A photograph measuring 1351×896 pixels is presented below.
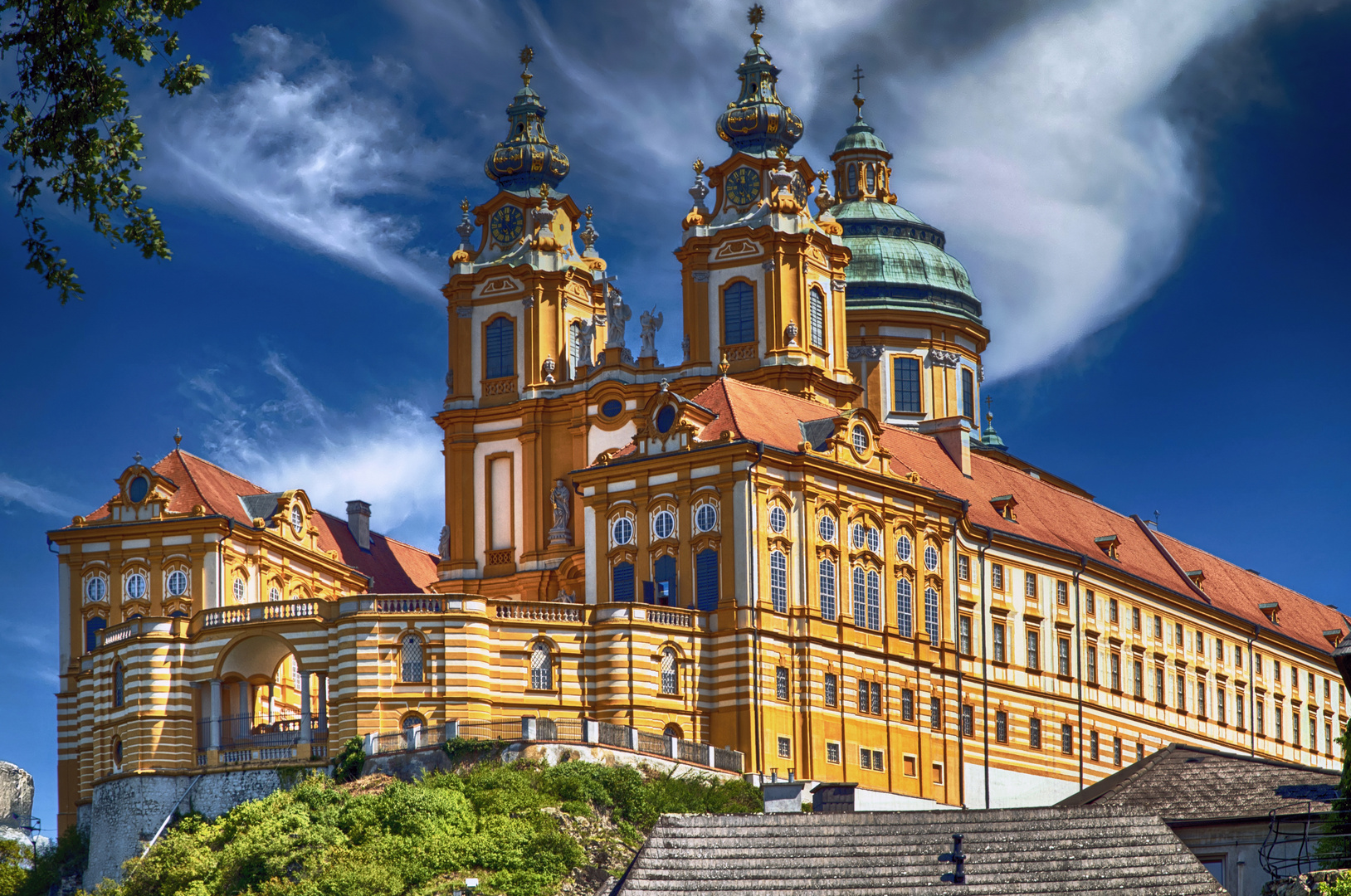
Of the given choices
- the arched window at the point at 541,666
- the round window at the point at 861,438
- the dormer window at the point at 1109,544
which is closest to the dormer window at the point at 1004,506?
the dormer window at the point at 1109,544

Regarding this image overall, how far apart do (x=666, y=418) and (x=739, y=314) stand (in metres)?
13.3

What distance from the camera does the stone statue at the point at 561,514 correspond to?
336 feet

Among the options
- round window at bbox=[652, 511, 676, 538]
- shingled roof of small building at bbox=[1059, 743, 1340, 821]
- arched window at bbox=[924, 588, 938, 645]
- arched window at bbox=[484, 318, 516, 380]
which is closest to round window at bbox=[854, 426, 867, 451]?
arched window at bbox=[924, 588, 938, 645]

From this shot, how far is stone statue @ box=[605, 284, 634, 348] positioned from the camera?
339 ft

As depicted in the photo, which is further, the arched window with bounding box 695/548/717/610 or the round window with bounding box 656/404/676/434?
the round window with bounding box 656/404/676/434

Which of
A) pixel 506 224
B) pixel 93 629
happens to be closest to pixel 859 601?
pixel 506 224

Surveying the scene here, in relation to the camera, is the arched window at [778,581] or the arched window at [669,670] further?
the arched window at [778,581]

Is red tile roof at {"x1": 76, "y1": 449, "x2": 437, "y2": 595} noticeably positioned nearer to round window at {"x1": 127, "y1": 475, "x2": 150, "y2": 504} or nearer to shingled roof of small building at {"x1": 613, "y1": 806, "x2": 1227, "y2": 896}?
round window at {"x1": 127, "y1": 475, "x2": 150, "y2": 504}

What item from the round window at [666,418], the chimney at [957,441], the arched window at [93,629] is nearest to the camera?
the round window at [666,418]

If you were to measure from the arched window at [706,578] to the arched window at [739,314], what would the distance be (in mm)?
16784

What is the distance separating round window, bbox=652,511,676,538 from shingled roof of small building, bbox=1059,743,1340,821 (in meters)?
21.3

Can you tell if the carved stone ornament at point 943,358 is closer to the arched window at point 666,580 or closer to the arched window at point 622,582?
the arched window at point 622,582

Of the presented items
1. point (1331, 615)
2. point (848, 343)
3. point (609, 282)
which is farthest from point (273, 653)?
→ point (1331, 615)

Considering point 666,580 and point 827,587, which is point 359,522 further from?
point 827,587
